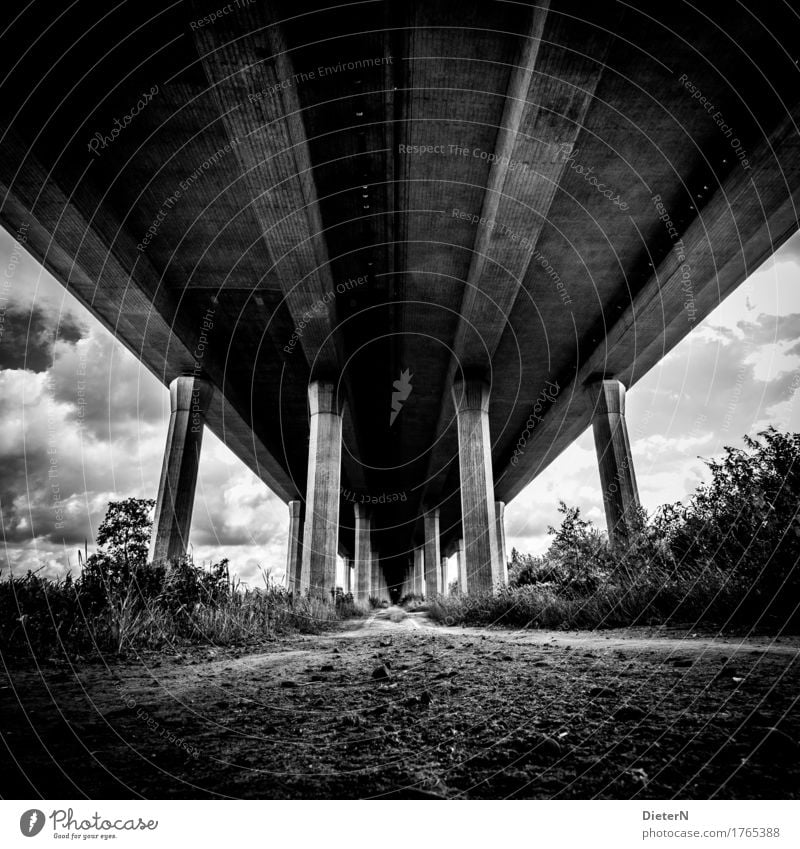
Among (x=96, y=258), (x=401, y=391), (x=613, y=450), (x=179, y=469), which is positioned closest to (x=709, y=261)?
(x=613, y=450)

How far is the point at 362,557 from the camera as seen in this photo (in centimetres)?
3400

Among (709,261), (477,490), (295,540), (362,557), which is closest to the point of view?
(709,261)

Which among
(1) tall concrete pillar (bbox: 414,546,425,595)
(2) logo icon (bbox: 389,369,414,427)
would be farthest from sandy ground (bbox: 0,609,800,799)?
(1) tall concrete pillar (bbox: 414,546,425,595)

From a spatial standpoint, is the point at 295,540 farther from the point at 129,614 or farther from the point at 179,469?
the point at 129,614

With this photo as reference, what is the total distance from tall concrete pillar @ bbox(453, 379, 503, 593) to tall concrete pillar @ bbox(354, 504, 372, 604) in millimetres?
19101

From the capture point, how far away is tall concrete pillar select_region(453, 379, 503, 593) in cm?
1466

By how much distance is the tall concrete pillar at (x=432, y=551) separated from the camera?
121 feet

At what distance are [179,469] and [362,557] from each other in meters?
19.2

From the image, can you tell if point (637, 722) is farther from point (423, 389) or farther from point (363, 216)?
point (423, 389)

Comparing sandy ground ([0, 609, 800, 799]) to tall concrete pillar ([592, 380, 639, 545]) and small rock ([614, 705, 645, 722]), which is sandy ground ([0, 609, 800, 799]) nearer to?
small rock ([614, 705, 645, 722])

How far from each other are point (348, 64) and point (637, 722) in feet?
35.7

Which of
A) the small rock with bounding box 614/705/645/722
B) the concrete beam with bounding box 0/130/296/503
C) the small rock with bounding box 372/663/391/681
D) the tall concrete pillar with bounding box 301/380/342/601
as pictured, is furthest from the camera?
the tall concrete pillar with bounding box 301/380/342/601

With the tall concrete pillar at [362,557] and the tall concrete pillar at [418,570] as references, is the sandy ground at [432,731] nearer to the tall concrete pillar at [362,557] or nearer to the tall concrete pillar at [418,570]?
the tall concrete pillar at [362,557]
